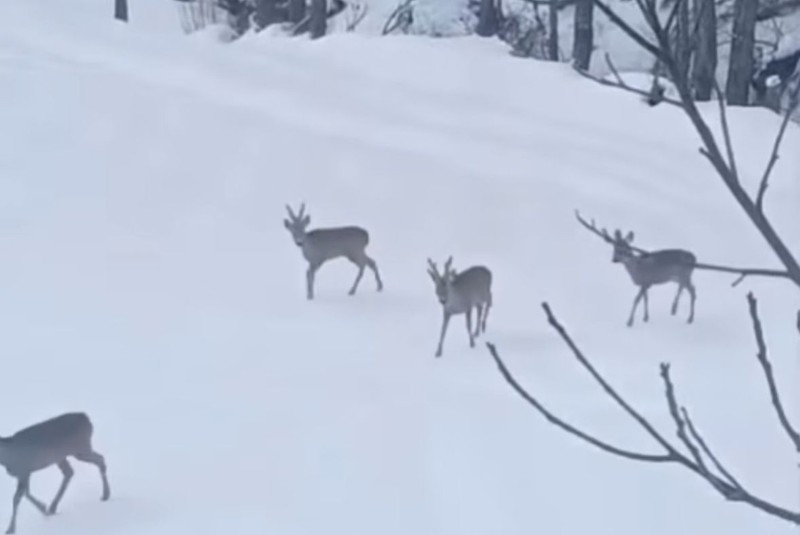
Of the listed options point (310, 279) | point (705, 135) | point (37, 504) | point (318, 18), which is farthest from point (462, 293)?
point (318, 18)

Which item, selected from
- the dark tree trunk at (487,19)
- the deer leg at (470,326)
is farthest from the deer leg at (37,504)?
the dark tree trunk at (487,19)

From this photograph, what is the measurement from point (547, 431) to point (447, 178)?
5.41 meters

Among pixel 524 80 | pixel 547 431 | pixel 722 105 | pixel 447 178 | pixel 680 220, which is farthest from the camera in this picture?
pixel 524 80

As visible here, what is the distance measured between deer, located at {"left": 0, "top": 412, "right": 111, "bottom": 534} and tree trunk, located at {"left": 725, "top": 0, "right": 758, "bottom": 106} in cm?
1179

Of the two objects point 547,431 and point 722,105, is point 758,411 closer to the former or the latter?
point 547,431

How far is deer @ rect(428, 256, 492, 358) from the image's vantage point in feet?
26.1

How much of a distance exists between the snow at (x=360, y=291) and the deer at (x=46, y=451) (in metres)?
0.14

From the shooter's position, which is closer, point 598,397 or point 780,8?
point 598,397

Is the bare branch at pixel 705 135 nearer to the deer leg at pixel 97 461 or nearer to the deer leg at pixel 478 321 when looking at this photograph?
the deer leg at pixel 97 461

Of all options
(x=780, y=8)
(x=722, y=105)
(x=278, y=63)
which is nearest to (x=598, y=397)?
(x=722, y=105)

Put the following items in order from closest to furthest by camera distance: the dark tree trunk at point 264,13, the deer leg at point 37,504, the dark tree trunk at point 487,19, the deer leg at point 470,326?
1. the deer leg at point 37,504
2. the deer leg at point 470,326
3. the dark tree trunk at point 487,19
4. the dark tree trunk at point 264,13

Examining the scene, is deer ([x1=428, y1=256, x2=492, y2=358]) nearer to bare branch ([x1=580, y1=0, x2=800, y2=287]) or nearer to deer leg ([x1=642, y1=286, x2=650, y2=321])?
deer leg ([x1=642, y1=286, x2=650, y2=321])

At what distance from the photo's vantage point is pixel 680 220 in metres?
11.2

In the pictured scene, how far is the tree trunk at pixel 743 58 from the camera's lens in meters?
16.5
